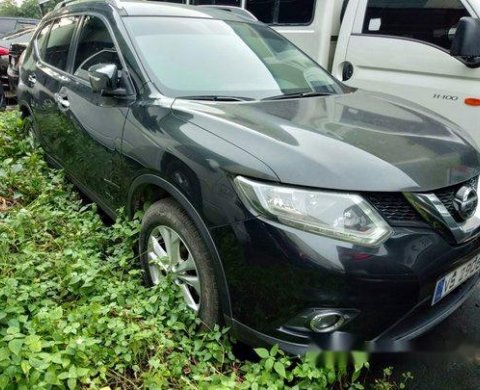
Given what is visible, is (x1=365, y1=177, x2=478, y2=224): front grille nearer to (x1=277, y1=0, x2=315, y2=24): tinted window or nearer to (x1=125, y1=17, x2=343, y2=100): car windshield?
(x1=125, y1=17, x2=343, y2=100): car windshield

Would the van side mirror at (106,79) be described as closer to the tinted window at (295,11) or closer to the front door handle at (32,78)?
the front door handle at (32,78)

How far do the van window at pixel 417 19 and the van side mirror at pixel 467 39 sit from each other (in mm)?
352

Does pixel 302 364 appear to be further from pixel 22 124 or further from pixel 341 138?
pixel 22 124

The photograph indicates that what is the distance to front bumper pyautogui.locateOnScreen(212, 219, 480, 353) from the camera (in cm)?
171

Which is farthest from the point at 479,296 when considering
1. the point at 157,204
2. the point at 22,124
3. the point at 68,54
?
the point at 22,124

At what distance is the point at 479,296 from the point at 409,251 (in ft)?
4.60

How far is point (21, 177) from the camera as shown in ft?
12.1

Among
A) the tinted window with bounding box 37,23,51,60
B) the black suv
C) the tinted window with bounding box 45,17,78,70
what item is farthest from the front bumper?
the tinted window with bounding box 37,23,51,60

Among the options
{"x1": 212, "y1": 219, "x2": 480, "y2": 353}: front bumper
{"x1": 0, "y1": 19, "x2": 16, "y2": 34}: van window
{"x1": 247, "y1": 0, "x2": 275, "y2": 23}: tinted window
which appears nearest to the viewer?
{"x1": 212, "y1": 219, "x2": 480, "y2": 353}: front bumper

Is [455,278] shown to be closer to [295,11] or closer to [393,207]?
[393,207]

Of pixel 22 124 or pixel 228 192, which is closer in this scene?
pixel 228 192

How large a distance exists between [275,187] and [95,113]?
1578 millimetres

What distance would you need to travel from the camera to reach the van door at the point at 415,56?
12.2ft

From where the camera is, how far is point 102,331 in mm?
2061
